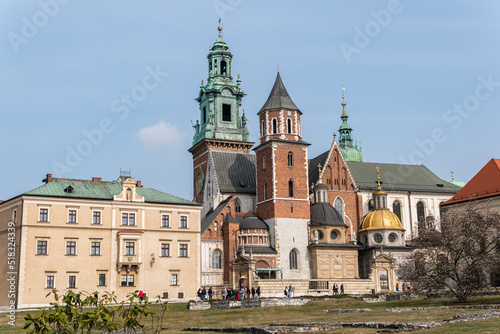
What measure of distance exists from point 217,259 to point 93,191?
54.3ft

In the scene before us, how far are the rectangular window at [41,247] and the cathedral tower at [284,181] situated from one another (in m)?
23.3

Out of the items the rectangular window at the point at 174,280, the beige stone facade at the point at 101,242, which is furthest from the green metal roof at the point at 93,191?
the rectangular window at the point at 174,280

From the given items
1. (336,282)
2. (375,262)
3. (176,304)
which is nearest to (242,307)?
(176,304)

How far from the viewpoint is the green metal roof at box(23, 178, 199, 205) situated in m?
52.7

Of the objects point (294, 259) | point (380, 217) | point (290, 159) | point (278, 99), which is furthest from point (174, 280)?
point (380, 217)

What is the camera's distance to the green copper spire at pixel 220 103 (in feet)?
276

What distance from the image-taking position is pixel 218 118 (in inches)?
3354

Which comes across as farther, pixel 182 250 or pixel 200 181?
pixel 200 181

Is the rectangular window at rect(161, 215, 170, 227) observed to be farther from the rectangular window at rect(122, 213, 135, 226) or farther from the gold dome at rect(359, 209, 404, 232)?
the gold dome at rect(359, 209, 404, 232)

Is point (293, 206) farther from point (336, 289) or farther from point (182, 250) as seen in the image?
point (182, 250)

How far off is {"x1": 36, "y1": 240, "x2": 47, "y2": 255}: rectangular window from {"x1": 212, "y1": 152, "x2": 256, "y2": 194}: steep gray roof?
25.7 meters

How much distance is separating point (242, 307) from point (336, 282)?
20506mm

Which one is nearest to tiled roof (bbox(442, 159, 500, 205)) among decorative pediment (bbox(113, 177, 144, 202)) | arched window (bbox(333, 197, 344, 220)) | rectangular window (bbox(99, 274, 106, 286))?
arched window (bbox(333, 197, 344, 220))

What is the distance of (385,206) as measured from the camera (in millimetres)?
72812
